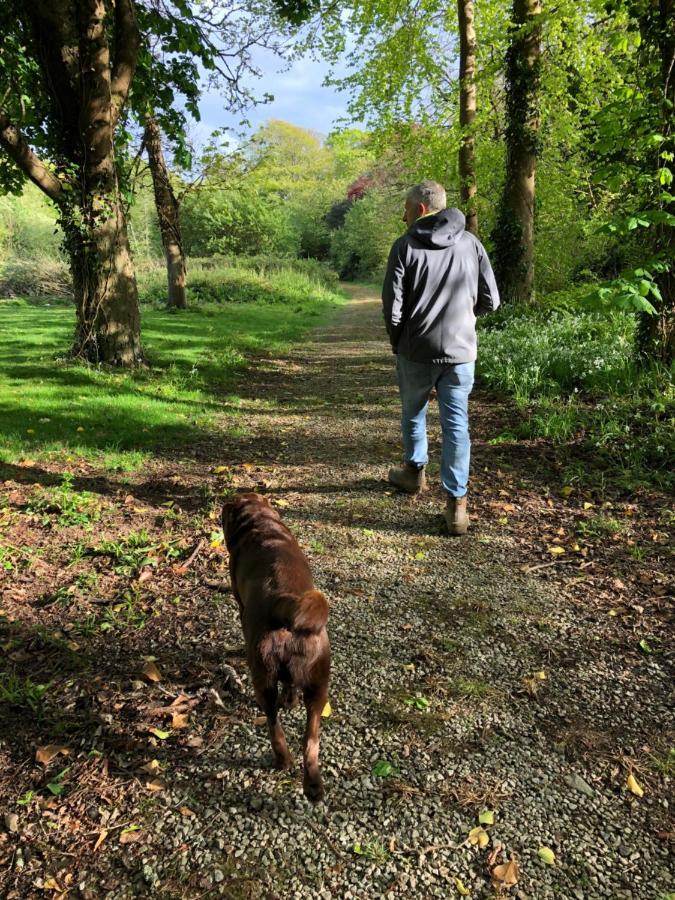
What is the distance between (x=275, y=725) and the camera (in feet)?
6.64

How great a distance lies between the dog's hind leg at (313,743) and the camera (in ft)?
6.30

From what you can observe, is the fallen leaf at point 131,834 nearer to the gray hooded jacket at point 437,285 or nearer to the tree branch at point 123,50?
the gray hooded jacket at point 437,285

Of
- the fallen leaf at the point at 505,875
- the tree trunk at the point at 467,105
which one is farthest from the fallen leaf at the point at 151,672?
the tree trunk at the point at 467,105

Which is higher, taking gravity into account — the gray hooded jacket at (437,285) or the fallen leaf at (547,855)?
the gray hooded jacket at (437,285)

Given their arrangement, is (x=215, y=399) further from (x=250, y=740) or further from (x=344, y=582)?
(x=250, y=740)

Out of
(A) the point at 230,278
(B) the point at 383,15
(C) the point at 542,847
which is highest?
(B) the point at 383,15

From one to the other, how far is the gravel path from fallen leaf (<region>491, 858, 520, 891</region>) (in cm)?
2

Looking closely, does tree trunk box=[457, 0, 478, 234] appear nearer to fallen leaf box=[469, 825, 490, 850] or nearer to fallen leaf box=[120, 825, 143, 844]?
fallen leaf box=[469, 825, 490, 850]

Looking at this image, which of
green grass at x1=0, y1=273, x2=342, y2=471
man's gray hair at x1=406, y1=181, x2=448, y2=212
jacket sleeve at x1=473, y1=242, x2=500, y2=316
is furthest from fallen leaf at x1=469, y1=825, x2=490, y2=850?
green grass at x1=0, y1=273, x2=342, y2=471

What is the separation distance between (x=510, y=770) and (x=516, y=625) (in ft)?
3.32

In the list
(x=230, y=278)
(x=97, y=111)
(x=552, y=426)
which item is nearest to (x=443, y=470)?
(x=552, y=426)

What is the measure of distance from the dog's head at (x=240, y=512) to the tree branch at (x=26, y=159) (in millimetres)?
7092

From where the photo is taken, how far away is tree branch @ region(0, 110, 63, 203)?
714 cm

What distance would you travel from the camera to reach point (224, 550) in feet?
12.9
